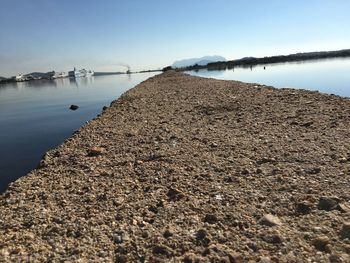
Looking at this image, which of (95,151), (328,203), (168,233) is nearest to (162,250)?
(168,233)

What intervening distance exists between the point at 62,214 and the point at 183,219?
7.60 ft

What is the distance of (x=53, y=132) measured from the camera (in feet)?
81.3

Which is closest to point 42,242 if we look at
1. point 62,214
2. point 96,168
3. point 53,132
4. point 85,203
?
point 62,214

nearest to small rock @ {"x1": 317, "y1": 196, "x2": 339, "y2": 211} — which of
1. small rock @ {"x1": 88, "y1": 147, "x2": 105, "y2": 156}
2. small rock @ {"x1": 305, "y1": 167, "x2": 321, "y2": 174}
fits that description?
small rock @ {"x1": 305, "y1": 167, "x2": 321, "y2": 174}

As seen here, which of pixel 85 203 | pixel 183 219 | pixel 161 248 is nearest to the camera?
pixel 161 248

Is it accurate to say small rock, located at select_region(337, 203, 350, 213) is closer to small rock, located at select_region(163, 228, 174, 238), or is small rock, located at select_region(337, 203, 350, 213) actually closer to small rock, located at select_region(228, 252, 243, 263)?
small rock, located at select_region(228, 252, 243, 263)

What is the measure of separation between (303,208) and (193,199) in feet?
6.45

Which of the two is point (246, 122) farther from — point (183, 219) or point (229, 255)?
point (229, 255)

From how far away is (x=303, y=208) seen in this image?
6141 millimetres

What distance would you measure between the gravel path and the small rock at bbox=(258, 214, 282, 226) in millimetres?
21

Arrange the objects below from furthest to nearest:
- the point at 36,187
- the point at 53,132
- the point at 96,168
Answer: the point at 53,132 → the point at 96,168 → the point at 36,187

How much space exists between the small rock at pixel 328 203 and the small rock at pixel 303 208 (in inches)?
7.0

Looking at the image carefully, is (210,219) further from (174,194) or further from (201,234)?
(174,194)

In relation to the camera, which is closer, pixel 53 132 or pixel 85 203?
pixel 85 203
